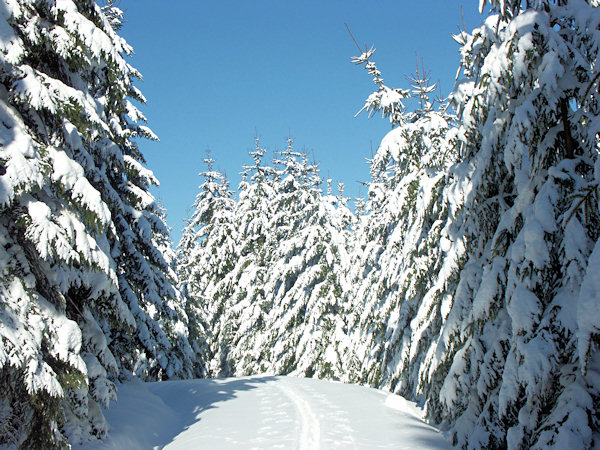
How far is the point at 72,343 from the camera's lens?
304 inches

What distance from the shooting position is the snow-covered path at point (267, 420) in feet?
31.7

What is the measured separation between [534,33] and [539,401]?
4.69 m

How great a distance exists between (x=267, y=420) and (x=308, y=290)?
13.1 meters

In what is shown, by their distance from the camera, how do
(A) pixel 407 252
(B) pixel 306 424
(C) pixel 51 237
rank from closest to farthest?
1. (C) pixel 51 237
2. (B) pixel 306 424
3. (A) pixel 407 252

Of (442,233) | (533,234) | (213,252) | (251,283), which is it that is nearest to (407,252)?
(442,233)

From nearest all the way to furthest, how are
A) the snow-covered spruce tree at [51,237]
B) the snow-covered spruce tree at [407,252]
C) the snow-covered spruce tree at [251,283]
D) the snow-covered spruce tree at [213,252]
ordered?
the snow-covered spruce tree at [51,237], the snow-covered spruce tree at [407,252], the snow-covered spruce tree at [251,283], the snow-covered spruce tree at [213,252]

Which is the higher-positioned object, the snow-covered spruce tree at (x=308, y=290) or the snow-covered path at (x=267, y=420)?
the snow-covered spruce tree at (x=308, y=290)

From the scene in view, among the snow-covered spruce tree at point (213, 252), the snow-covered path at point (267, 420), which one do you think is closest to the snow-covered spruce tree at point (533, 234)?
the snow-covered path at point (267, 420)

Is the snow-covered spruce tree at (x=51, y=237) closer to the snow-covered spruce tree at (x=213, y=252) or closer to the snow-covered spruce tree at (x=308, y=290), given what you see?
the snow-covered spruce tree at (x=308, y=290)

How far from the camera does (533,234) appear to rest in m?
5.67

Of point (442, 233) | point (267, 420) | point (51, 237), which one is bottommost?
point (267, 420)

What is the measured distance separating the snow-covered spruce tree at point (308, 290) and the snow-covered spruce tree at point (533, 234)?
51.3ft

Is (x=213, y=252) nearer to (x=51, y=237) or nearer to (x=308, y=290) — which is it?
(x=308, y=290)

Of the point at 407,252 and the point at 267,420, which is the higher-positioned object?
the point at 407,252
